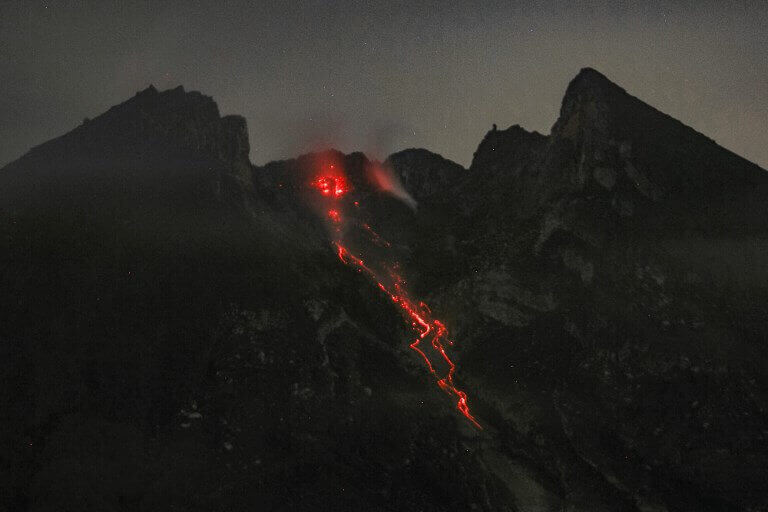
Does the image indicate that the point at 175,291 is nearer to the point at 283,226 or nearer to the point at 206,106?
the point at 283,226

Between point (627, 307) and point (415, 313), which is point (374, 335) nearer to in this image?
point (415, 313)

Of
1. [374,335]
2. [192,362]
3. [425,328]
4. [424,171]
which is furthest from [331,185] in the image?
[192,362]

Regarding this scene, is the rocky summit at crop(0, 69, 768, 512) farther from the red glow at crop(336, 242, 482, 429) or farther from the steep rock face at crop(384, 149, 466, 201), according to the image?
the steep rock face at crop(384, 149, 466, 201)

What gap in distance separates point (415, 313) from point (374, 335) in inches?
628

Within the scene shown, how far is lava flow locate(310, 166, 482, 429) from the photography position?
68956mm

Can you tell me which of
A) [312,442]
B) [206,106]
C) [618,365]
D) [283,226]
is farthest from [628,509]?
[206,106]

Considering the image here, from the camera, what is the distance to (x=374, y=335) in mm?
71062

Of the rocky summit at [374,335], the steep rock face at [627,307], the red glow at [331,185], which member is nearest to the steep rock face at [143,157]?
the rocky summit at [374,335]

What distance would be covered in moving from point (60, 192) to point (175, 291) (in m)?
28.6

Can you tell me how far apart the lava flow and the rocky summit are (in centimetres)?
205

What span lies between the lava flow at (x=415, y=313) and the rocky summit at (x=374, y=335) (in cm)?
205

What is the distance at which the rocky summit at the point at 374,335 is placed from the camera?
1769 inches

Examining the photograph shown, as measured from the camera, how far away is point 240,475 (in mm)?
42812

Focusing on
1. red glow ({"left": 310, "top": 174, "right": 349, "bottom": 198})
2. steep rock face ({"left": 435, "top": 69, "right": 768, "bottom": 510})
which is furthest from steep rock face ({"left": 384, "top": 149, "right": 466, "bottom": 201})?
steep rock face ({"left": 435, "top": 69, "right": 768, "bottom": 510})
